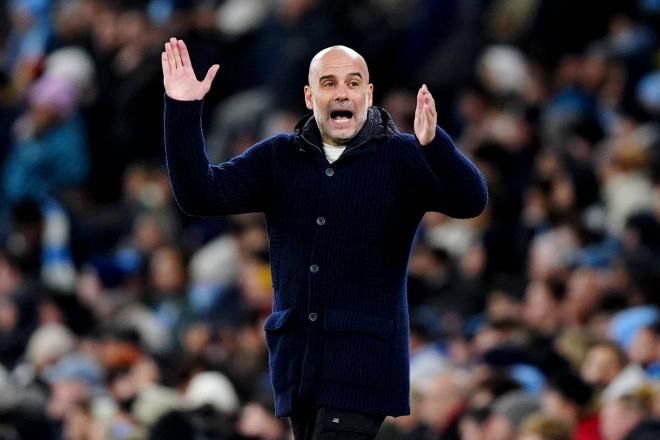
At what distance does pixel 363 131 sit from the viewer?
576 centimetres

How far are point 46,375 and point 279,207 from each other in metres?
5.78

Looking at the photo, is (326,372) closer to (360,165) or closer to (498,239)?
(360,165)

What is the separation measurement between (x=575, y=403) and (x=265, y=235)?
4.13 meters

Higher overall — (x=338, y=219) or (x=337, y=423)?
(x=338, y=219)

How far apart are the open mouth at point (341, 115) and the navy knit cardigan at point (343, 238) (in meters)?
0.10

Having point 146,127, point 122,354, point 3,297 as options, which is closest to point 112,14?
point 146,127

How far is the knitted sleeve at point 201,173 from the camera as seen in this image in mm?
5652

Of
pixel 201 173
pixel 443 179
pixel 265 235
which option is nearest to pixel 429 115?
pixel 443 179

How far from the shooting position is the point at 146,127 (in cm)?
1479

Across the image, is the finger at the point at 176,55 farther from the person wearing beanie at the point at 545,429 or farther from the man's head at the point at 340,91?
the person wearing beanie at the point at 545,429

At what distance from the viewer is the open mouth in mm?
5679

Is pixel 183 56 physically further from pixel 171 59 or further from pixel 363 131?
pixel 363 131

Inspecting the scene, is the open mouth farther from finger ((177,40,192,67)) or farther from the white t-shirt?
finger ((177,40,192,67))

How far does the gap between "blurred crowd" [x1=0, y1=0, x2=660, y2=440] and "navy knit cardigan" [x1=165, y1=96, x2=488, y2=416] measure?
2345mm
